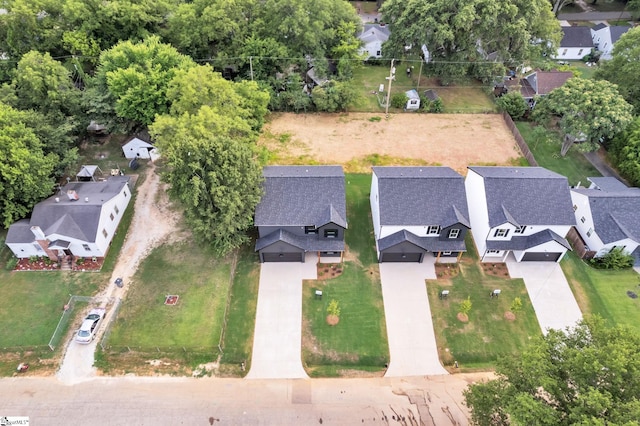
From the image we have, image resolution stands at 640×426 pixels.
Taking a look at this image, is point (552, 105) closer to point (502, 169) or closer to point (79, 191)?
point (502, 169)

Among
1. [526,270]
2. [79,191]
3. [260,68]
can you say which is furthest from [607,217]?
[79,191]

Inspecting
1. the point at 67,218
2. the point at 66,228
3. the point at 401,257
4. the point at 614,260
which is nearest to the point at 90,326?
the point at 66,228

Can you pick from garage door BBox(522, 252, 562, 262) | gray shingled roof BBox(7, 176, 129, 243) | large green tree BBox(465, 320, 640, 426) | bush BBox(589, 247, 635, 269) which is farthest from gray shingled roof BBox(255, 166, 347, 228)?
bush BBox(589, 247, 635, 269)

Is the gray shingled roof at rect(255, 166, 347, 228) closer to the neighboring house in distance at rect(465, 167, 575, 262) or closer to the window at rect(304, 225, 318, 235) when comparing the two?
the window at rect(304, 225, 318, 235)

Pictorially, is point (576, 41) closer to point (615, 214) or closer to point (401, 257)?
point (615, 214)

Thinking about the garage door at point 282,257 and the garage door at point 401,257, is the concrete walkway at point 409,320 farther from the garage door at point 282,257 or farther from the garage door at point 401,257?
the garage door at point 282,257

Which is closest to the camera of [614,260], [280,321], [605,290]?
[280,321]
